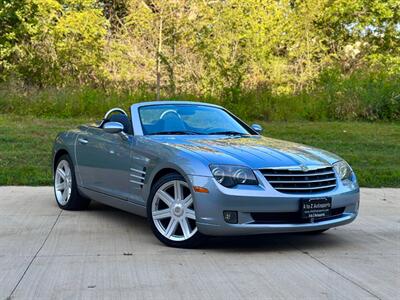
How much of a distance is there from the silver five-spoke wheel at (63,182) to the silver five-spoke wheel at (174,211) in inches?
84.4

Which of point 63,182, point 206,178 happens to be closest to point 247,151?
point 206,178

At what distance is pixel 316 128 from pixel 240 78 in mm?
4495

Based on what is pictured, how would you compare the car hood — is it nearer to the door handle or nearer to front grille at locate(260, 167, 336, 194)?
front grille at locate(260, 167, 336, 194)

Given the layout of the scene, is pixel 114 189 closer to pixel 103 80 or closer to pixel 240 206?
pixel 240 206

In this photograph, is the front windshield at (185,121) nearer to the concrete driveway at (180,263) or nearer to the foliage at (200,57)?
the concrete driveway at (180,263)

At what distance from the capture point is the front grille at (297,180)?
5512 millimetres

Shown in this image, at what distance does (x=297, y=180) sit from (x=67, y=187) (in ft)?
11.1

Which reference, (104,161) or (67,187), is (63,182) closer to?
(67,187)

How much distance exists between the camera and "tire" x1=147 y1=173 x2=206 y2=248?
5.68 meters

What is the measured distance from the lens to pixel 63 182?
26.1 feet

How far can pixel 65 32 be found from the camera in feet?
83.0

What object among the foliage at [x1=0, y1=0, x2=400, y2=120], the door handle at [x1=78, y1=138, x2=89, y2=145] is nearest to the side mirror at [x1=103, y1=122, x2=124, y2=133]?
the door handle at [x1=78, y1=138, x2=89, y2=145]

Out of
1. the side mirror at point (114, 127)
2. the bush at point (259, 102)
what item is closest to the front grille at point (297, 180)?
the side mirror at point (114, 127)

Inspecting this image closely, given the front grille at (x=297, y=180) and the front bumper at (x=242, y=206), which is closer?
the front bumper at (x=242, y=206)
